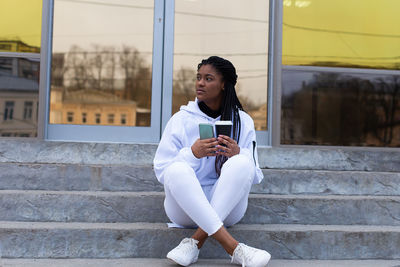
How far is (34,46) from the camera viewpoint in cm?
430

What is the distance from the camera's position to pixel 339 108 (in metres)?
4.65

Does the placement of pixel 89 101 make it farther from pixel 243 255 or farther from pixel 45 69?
pixel 243 255

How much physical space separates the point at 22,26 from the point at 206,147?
9.56 feet

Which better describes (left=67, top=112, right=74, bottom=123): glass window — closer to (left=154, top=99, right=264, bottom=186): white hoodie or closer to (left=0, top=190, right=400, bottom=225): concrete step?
(left=0, top=190, right=400, bottom=225): concrete step

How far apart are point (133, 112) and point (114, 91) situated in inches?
13.8

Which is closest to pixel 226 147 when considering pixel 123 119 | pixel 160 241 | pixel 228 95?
pixel 228 95

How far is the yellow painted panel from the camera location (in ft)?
14.1

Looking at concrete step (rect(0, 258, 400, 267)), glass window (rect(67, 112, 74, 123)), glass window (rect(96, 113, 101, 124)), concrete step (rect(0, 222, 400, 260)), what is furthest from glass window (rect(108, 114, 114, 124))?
concrete step (rect(0, 258, 400, 267))

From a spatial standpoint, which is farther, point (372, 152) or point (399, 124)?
point (399, 124)

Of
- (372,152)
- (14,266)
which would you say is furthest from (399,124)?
(14,266)

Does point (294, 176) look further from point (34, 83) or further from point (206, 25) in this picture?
point (34, 83)

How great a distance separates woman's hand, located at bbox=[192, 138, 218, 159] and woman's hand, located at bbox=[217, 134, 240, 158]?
0.10 ft

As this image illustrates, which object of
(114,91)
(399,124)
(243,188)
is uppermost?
(114,91)

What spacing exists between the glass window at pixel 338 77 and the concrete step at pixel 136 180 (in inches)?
42.6
